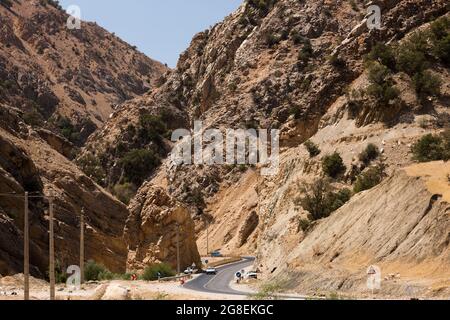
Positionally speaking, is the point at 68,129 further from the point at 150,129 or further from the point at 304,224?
the point at 304,224

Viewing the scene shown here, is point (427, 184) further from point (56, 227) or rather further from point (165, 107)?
point (165, 107)

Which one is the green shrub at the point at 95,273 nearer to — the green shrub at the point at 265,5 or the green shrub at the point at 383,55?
the green shrub at the point at 383,55

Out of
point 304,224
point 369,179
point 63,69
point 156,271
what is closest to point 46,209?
point 156,271

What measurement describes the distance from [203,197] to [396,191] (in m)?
57.4

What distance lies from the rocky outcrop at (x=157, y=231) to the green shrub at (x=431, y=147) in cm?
1867

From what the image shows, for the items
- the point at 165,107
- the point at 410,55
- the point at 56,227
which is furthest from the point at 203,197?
the point at 56,227

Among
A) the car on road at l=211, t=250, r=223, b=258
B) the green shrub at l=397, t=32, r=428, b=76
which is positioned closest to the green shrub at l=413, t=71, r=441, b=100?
the green shrub at l=397, t=32, r=428, b=76

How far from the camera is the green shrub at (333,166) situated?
57656 mm

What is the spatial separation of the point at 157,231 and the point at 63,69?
10058 centimetres

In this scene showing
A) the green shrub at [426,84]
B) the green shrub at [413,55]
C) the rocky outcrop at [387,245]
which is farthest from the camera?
the green shrub at [413,55]

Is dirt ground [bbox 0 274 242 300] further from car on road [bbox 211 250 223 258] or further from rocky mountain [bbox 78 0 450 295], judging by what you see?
car on road [bbox 211 250 223 258]

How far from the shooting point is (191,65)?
125 metres

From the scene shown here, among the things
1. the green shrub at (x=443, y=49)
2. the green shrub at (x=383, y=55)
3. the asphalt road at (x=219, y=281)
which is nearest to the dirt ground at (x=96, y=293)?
the asphalt road at (x=219, y=281)

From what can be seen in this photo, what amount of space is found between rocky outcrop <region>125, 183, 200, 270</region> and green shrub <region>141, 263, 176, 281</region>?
1794mm
